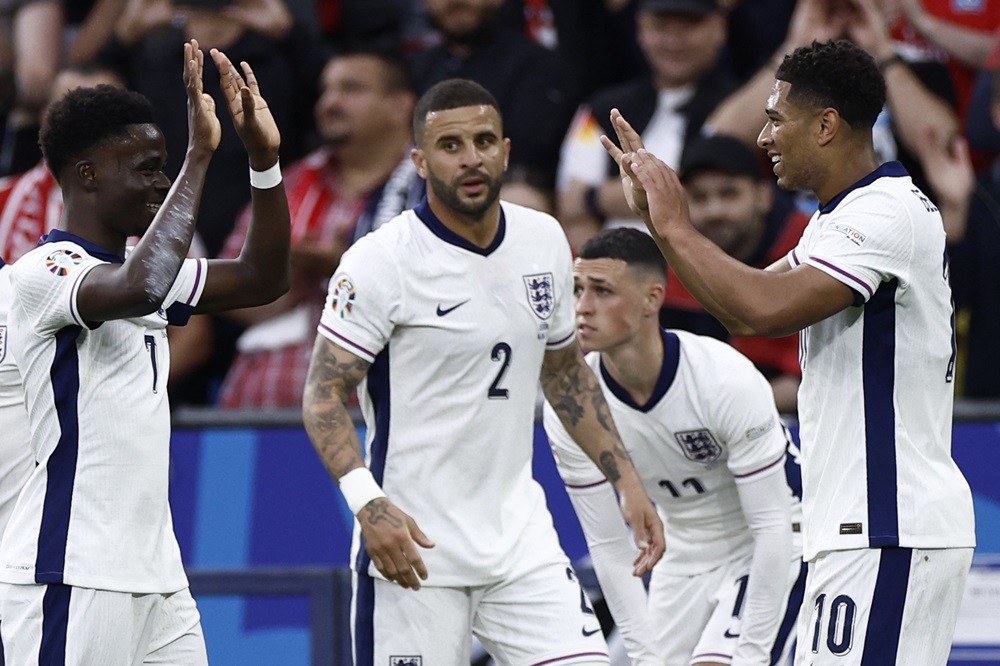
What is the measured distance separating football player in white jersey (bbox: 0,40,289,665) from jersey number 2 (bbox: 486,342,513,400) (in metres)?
1.15

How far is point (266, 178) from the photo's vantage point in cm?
514

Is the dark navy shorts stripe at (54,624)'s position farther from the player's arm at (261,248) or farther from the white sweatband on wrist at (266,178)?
the white sweatband on wrist at (266,178)

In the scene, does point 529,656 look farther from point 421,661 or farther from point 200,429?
point 200,429

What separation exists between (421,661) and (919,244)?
2124 mm

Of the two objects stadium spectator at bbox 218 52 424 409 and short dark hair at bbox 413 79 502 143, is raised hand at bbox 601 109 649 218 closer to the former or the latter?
short dark hair at bbox 413 79 502 143

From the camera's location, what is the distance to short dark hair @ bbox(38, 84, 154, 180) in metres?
4.75

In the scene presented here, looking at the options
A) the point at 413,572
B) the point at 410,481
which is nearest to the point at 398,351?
the point at 410,481

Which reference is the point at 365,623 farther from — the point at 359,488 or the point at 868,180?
the point at 868,180

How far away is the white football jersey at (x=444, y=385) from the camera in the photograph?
541 cm

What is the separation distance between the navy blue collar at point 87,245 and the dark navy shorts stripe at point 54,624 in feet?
3.06

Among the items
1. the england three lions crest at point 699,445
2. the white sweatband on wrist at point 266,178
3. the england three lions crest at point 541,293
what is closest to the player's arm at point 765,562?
the england three lions crest at point 699,445

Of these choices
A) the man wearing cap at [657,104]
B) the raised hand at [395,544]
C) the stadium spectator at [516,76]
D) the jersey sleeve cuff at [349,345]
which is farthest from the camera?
the stadium spectator at [516,76]

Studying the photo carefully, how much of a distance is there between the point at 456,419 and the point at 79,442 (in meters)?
1.33

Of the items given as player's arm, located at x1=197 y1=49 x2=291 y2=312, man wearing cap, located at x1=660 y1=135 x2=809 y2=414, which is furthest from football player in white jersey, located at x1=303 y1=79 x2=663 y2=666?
man wearing cap, located at x1=660 y1=135 x2=809 y2=414
